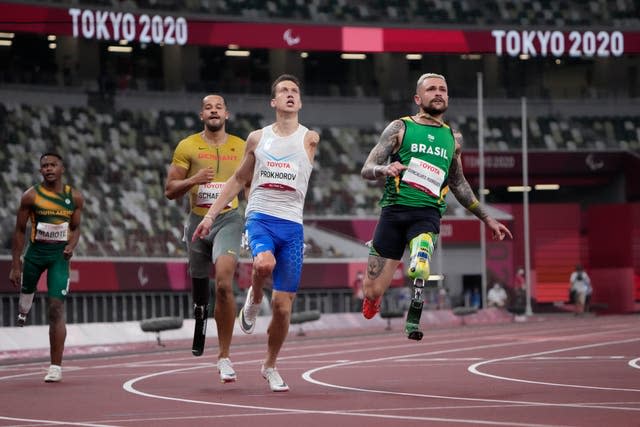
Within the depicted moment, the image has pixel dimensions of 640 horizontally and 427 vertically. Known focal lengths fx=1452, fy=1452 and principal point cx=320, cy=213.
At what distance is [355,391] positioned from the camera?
510 inches

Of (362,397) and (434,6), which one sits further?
(434,6)

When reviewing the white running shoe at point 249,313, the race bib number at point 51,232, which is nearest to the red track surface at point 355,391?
the white running shoe at point 249,313

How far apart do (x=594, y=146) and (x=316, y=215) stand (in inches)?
594

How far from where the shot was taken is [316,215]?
52.0 meters

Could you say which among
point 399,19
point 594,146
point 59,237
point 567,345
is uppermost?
point 399,19

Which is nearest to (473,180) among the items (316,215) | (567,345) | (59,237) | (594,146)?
(594,146)

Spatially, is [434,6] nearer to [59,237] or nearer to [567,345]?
[567,345]

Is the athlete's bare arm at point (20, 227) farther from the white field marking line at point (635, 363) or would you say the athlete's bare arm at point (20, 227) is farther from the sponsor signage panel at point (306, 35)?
the sponsor signage panel at point (306, 35)

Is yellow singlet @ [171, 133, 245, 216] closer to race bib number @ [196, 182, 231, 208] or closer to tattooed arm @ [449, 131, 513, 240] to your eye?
race bib number @ [196, 182, 231, 208]

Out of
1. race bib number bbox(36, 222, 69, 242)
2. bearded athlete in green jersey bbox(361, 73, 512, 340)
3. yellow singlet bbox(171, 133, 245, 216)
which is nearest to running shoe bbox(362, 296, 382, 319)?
bearded athlete in green jersey bbox(361, 73, 512, 340)

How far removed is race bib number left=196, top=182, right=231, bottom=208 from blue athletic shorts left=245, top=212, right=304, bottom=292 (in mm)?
1468

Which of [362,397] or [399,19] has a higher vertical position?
[399,19]

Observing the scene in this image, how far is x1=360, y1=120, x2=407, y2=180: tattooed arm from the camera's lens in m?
13.1

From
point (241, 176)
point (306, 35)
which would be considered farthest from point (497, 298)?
point (241, 176)
